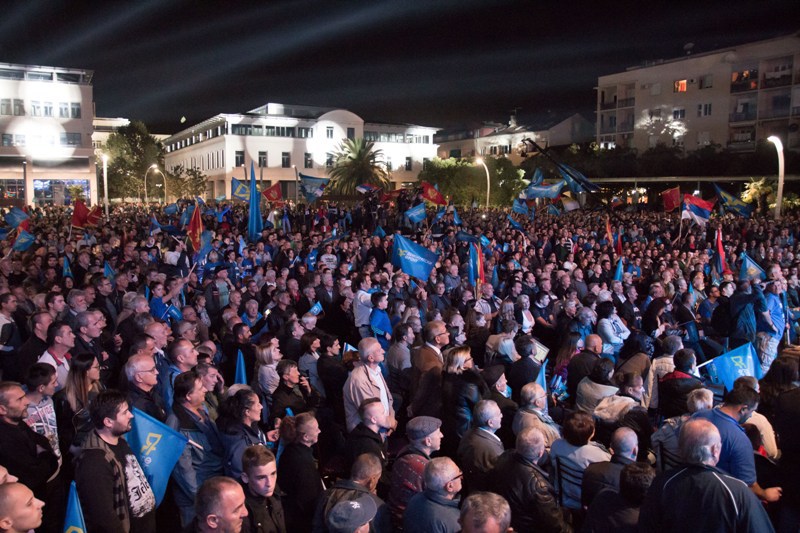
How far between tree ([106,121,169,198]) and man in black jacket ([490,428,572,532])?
75582 millimetres

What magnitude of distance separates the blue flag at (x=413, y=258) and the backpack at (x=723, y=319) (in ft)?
15.8

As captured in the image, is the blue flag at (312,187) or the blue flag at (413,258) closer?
the blue flag at (413,258)

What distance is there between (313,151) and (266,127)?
5.79 m

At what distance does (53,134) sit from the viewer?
188 feet

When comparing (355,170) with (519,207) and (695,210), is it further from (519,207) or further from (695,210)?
(695,210)

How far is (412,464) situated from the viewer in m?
4.39

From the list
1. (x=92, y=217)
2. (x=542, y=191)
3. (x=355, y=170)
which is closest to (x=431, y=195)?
(x=542, y=191)

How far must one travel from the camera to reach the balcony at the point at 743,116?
5247cm

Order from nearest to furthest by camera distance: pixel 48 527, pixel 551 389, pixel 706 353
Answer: pixel 48 527, pixel 551 389, pixel 706 353

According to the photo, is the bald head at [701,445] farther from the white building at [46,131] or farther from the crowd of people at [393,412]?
the white building at [46,131]

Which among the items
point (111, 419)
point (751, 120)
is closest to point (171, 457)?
point (111, 419)

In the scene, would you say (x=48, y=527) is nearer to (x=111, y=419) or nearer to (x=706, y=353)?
(x=111, y=419)

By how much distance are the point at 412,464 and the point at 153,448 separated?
1.70 meters

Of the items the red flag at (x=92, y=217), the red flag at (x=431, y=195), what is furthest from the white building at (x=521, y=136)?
the red flag at (x=92, y=217)
